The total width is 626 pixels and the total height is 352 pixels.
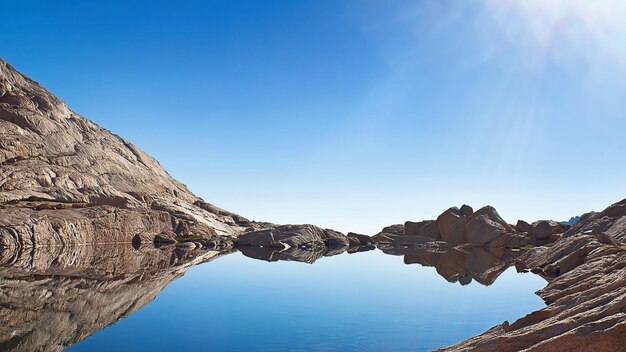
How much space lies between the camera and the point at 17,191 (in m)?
95.3

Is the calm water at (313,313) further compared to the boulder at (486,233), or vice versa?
the boulder at (486,233)

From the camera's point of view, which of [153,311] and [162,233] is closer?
[153,311]

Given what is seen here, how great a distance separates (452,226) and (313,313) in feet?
378

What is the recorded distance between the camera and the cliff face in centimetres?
8231

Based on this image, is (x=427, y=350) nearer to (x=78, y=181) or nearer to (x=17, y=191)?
(x=17, y=191)

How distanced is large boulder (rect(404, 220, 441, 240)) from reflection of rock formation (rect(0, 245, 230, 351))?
329 feet

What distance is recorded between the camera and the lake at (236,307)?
2462 cm

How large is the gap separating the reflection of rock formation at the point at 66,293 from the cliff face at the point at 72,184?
14.4m

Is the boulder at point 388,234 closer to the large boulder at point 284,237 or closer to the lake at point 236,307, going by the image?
the large boulder at point 284,237

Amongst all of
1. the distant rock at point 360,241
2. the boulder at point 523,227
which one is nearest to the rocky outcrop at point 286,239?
the distant rock at point 360,241

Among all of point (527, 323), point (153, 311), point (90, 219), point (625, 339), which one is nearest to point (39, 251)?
point (90, 219)

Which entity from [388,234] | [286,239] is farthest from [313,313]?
[388,234]

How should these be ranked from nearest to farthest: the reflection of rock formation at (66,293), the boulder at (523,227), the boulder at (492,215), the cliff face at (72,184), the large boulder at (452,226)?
the reflection of rock formation at (66,293) < the cliff face at (72,184) < the boulder at (492,215) < the large boulder at (452,226) < the boulder at (523,227)

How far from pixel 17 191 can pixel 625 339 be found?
10649 cm
